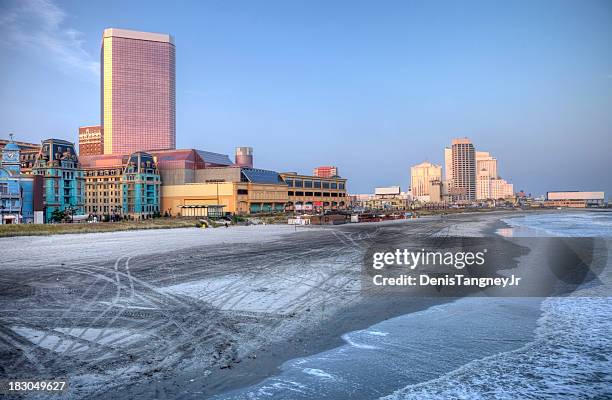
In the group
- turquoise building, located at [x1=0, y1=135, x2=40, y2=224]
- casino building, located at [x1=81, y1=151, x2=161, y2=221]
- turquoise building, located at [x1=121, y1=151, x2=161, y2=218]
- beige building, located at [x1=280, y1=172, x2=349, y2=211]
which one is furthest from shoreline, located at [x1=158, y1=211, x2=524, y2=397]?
beige building, located at [x1=280, y1=172, x2=349, y2=211]

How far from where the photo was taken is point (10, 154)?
224 ft

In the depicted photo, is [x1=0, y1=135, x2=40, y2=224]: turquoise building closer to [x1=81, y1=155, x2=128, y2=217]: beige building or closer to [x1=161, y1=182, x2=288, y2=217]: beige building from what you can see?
[x1=81, y1=155, x2=128, y2=217]: beige building

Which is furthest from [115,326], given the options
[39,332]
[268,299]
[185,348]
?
[268,299]

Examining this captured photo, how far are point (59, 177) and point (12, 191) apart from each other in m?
17.3

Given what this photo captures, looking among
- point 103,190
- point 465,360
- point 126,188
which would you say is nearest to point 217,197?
point 126,188

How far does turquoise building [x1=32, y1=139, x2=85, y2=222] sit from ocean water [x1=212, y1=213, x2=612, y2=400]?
266ft

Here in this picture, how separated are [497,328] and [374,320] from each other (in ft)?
12.9

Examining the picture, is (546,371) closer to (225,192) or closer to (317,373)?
(317,373)

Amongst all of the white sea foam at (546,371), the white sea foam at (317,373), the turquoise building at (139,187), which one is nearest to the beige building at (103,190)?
the turquoise building at (139,187)

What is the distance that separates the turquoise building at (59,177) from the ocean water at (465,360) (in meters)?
81.0

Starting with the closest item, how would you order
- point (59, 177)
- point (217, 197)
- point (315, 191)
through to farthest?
point (59, 177), point (217, 197), point (315, 191)

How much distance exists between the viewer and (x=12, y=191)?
67.6 meters

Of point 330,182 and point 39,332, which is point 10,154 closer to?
point 39,332

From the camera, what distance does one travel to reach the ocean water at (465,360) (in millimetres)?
9141
